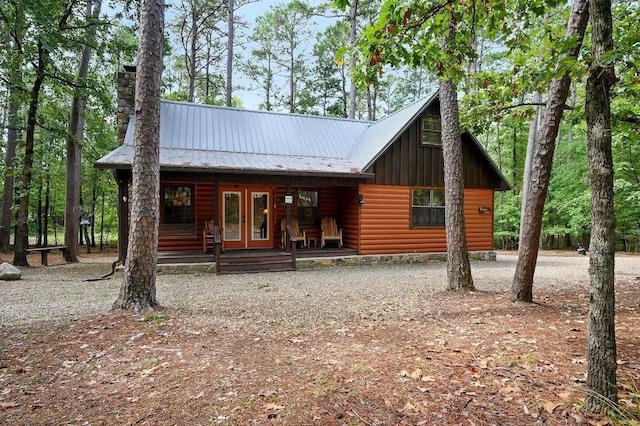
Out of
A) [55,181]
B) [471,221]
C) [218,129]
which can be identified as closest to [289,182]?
[218,129]

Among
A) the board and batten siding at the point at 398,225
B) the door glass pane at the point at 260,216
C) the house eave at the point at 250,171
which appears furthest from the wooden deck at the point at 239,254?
the house eave at the point at 250,171

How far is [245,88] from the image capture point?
928 inches

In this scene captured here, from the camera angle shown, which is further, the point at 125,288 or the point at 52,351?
the point at 125,288

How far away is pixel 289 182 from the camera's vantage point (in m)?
9.73

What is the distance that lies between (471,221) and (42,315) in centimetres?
1159

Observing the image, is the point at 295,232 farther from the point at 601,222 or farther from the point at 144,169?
the point at 601,222

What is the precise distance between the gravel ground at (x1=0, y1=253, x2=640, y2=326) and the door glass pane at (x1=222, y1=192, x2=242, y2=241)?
114 inches

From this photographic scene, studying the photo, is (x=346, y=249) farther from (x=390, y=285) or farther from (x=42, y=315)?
(x=42, y=315)

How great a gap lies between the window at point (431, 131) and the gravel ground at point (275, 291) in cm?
431

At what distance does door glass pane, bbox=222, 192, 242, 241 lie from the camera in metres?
11.3

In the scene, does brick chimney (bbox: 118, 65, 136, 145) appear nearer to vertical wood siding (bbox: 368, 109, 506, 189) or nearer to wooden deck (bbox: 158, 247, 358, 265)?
wooden deck (bbox: 158, 247, 358, 265)

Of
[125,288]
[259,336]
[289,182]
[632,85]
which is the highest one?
[632,85]

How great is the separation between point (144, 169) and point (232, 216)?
22.0 feet

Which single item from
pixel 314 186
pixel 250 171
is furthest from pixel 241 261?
pixel 314 186
